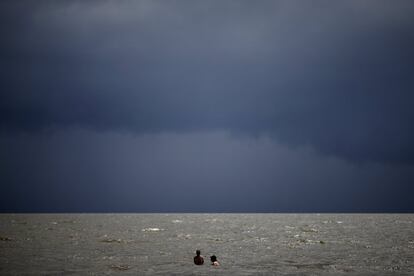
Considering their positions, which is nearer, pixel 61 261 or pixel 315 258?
pixel 61 261

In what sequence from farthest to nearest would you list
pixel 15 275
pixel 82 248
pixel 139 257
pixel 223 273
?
pixel 82 248 < pixel 139 257 < pixel 223 273 < pixel 15 275

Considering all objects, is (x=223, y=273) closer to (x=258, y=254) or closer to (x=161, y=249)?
(x=258, y=254)

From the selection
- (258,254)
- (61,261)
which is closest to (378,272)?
(258,254)

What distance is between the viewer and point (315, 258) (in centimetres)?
4259

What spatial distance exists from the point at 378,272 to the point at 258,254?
14.3 meters

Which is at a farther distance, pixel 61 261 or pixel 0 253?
pixel 0 253

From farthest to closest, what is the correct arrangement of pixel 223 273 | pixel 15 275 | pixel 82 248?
pixel 82 248 < pixel 223 273 < pixel 15 275

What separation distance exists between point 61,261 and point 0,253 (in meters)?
8.79

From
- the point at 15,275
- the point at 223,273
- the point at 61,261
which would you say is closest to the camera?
the point at 15,275

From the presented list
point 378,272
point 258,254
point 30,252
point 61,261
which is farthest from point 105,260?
point 378,272

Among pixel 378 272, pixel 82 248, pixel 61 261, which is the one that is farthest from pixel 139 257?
pixel 378 272

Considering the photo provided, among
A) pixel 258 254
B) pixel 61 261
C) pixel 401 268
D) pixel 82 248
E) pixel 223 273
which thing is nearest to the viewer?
pixel 223 273

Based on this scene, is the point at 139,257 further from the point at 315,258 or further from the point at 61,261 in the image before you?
the point at 315,258

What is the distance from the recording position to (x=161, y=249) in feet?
167
